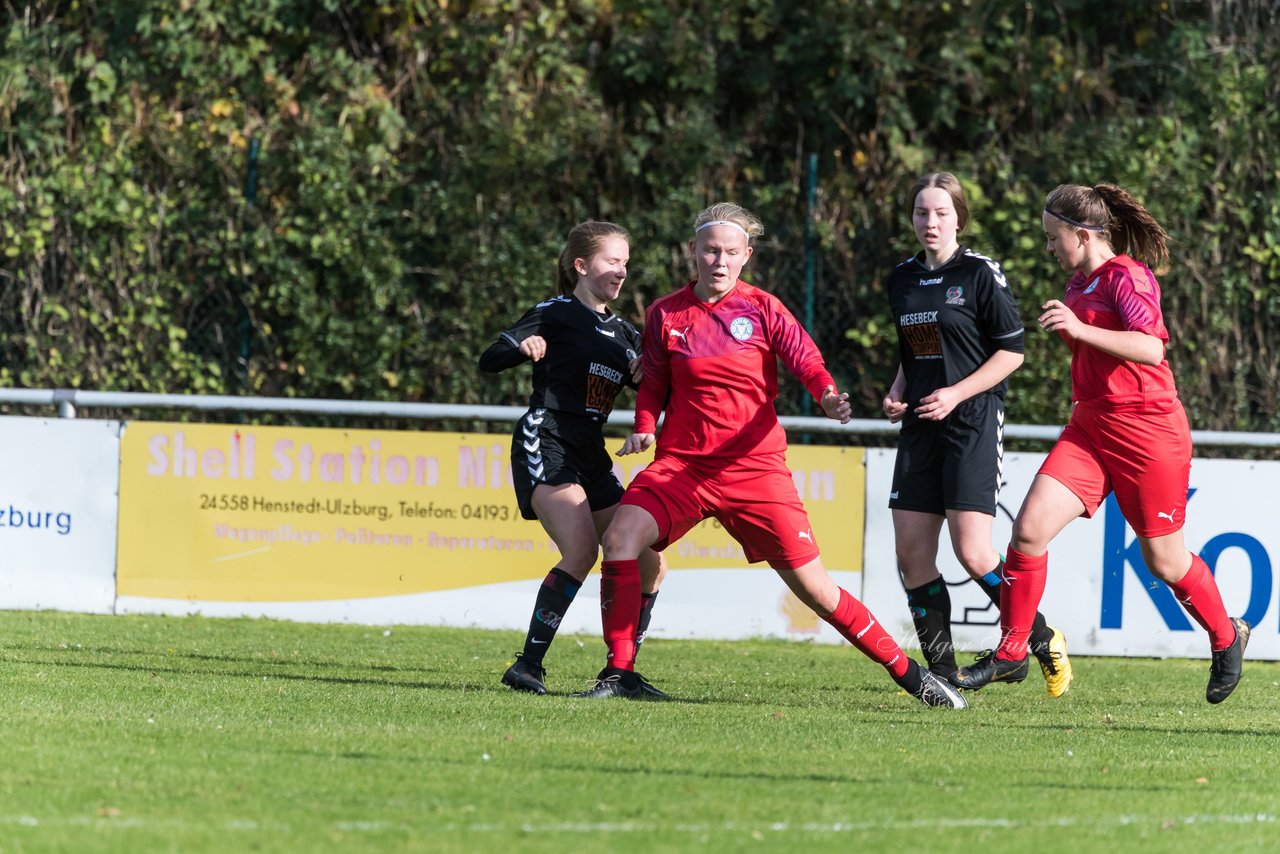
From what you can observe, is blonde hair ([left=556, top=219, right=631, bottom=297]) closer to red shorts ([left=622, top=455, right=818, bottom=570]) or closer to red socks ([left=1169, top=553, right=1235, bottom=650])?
red shorts ([left=622, top=455, right=818, bottom=570])

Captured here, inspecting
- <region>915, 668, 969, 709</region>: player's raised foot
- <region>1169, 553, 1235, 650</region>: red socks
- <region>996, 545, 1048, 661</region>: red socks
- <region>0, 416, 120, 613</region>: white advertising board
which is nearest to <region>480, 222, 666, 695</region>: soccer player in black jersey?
<region>915, 668, 969, 709</region>: player's raised foot

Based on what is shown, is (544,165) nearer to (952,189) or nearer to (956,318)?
(952,189)

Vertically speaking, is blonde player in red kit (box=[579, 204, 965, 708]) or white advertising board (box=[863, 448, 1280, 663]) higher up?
blonde player in red kit (box=[579, 204, 965, 708])

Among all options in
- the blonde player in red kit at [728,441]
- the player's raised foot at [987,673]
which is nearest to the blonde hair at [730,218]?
the blonde player in red kit at [728,441]

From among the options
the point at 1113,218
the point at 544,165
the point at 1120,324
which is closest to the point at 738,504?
the point at 1120,324

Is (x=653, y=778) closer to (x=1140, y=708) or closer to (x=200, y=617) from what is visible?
(x=1140, y=708)

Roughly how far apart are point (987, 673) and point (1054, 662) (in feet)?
1.55

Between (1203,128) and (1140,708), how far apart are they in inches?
246

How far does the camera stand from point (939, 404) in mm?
6453

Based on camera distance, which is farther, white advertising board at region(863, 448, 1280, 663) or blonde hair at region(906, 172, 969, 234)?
white advertising board at region(863, 448, 1280, 663)

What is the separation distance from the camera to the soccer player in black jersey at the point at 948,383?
681cm

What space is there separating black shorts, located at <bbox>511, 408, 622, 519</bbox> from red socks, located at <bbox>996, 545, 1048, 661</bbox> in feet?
5.75

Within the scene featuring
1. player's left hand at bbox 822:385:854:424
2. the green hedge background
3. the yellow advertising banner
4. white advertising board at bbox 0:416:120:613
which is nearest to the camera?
player's left hand at bbox 822:385:854:424

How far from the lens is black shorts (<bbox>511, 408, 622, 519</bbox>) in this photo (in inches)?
273
